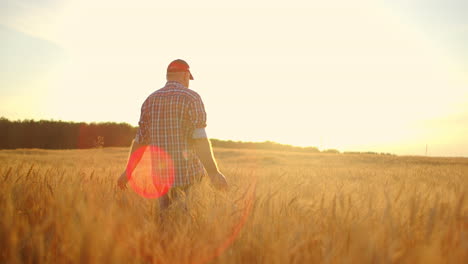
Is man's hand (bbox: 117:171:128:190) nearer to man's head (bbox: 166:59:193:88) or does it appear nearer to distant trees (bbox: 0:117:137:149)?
man's head (bbox: 166:59:193:88)

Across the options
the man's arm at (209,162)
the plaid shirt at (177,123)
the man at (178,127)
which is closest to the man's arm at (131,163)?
the man at (178,127)

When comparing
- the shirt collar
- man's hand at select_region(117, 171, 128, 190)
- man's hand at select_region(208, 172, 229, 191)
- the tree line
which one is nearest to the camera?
man's hand at select_region(208, 172, 229, 191)

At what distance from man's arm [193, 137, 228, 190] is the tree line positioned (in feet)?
121

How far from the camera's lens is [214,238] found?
1.52 m

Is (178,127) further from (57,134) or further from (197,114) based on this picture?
(57,134)

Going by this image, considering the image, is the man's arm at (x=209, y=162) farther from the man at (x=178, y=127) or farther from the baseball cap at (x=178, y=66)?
the baseball cap at (x=178, y=66)

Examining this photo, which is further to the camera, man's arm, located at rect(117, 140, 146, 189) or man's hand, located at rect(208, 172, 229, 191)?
man's arm, located at rect(117, 140, 146, 189)

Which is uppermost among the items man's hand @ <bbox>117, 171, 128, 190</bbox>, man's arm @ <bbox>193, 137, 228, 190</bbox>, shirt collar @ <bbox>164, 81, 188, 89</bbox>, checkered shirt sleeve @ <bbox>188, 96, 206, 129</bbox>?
shirt collar @ <bbox>164, 81, 188, 89</bbox>

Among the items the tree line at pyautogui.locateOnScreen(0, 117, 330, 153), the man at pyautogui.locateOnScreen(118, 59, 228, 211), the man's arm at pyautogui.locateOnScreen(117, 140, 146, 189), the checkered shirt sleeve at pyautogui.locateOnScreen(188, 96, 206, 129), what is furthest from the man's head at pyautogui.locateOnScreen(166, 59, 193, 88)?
the tree line at pyautogui.locateOnScreen(0, 117, 330, 153)

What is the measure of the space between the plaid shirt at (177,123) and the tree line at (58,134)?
3661cm

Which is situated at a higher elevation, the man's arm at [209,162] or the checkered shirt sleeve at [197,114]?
the checkered shirt sleeve at [197,114]

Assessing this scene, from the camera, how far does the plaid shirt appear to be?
3416 millimetres

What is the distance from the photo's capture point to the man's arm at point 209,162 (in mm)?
3037

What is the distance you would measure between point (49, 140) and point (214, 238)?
45598 mm
